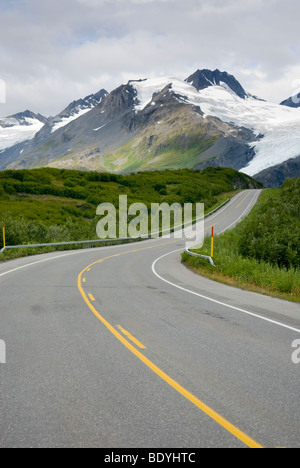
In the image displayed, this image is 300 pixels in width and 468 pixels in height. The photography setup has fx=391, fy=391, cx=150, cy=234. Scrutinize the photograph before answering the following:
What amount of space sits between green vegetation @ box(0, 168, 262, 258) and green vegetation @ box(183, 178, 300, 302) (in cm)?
1366

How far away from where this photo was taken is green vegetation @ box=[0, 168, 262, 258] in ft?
114

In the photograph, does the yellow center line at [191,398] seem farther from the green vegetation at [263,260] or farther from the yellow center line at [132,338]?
the green vegetation at [263,260]

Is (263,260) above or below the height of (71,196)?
below

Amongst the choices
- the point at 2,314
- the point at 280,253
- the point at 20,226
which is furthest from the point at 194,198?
the point at 2,314

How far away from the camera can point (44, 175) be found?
268ft

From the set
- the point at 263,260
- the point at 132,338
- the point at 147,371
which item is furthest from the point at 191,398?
the point at 263,260

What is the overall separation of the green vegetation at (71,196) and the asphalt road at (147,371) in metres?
17.0

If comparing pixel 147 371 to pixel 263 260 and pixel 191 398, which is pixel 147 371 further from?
pixel 263 260

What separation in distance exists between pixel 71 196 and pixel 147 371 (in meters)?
66.6

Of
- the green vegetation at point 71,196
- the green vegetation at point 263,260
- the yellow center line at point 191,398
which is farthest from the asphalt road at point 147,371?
the green vegetation at point 71,196

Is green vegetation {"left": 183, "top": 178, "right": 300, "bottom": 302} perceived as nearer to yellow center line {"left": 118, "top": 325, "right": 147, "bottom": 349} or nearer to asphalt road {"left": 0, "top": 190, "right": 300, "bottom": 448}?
asphalt road {"left": 0, "top": 190, "right": 300, "bottom": 448}

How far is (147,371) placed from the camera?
19.8 feet

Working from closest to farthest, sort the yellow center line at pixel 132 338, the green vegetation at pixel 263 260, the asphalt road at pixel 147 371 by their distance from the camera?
the asphalt road at pixel 147 371 < the yellow center line at pixel 132 338 < the green vegetation at pixel 263 260

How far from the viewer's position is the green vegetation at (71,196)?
34.8 meters
